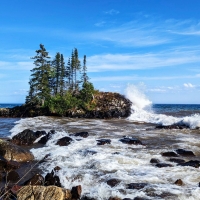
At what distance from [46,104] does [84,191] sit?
36239mm

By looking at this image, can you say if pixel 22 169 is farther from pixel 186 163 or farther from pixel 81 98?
pixel 81 98

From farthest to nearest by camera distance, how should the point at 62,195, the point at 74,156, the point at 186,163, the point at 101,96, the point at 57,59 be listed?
the point at 57,59, the point at 101,96, the point at 74,156, the point at 186,163, the point at 62,195

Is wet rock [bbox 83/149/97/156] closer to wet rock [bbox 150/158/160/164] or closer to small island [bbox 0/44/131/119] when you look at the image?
wet rock [bbox 150/158/160/164]

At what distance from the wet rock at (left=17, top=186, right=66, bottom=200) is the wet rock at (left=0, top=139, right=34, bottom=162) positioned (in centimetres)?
553

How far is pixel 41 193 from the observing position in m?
7.43

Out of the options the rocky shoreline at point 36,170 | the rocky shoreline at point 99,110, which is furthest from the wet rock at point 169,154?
the rocky shoreline at point 99,110

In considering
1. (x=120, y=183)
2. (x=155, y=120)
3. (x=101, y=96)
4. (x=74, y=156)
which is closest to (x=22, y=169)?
(x=74, y=156)

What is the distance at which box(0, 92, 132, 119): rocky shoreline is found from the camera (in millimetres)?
41044

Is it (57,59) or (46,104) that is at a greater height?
(57,59)

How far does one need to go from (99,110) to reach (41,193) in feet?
112

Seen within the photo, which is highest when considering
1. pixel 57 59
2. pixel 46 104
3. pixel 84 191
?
pixel 57 59

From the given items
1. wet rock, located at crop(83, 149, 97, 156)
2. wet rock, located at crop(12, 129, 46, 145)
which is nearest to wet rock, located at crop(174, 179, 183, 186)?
wet rock, located at crop(83, 149, 97, 156)

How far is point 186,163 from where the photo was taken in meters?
11.4

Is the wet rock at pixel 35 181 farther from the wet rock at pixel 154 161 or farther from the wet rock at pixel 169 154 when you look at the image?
the wet rock at pixel 169 154
